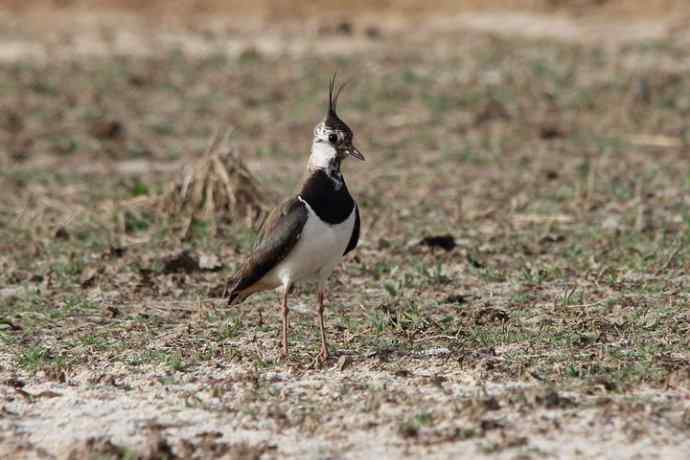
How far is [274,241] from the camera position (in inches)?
239

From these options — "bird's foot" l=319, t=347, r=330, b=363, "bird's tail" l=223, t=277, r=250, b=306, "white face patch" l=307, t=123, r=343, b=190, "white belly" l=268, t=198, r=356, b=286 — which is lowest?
"bird's foot" l=319, t=347, r=330, b=363

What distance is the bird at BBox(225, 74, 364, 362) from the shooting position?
6016 mm

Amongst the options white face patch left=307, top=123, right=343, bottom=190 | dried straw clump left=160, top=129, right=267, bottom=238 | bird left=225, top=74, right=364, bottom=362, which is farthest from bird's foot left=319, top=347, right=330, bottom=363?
dried straw clump left=160, top=129, right=267, bottom=238

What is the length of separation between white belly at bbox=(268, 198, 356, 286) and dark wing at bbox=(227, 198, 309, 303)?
0.03m

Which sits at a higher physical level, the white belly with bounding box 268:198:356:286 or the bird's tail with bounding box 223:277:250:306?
the white belly with bounding box 268:198:356:286

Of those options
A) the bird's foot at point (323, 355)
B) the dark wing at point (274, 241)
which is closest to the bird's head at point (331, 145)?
the dark wing at point (274, 241)

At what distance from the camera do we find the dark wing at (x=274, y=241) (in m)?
6.04

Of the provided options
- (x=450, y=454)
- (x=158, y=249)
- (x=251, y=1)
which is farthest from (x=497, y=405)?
(x=251, y=1)

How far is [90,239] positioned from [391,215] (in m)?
2.03

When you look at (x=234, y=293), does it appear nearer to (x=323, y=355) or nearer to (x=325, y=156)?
(x=323, y=355)

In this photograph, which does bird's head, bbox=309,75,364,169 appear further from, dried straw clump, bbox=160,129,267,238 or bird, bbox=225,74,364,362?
dried straw clump, bbox=160,129,267,238

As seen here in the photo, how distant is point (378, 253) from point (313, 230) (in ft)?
7.87

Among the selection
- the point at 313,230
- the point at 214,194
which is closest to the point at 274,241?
the point at 313,230

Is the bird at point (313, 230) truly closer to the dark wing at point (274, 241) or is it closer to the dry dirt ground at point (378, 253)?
the dark wing at point (274, 241)
